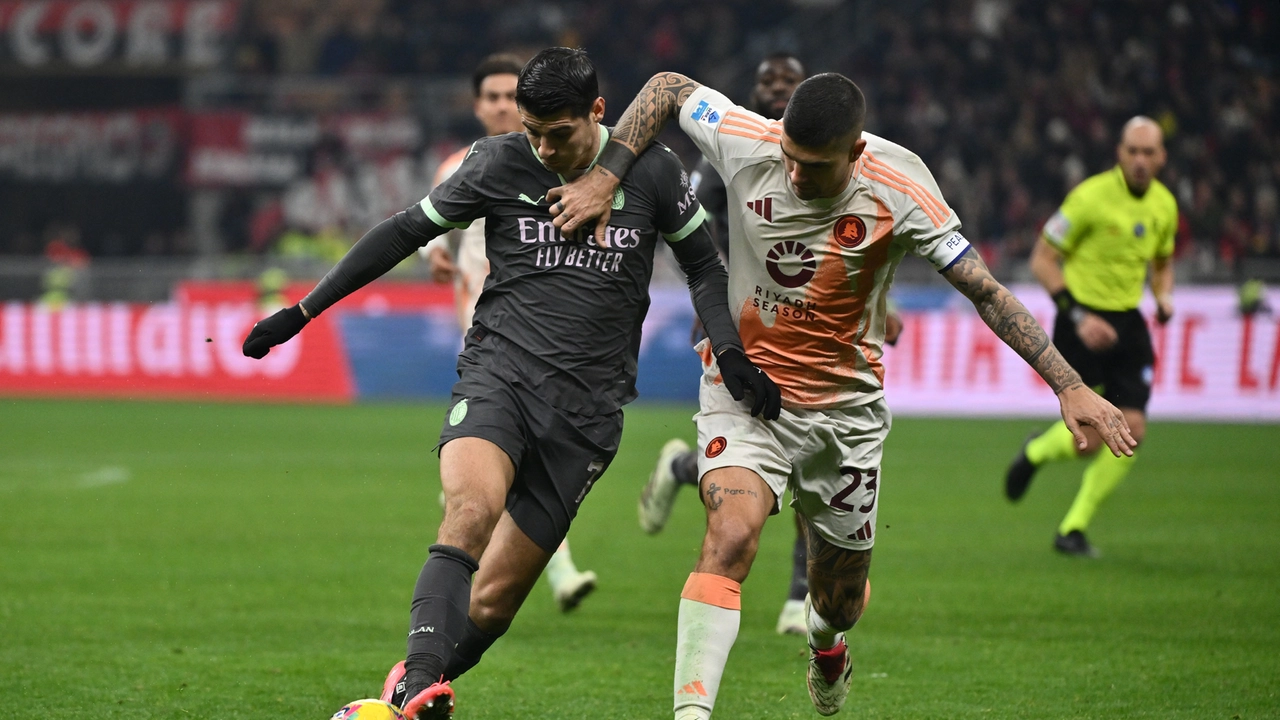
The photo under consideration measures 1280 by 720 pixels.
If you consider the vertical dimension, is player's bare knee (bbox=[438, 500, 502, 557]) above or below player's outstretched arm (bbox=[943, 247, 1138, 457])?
below

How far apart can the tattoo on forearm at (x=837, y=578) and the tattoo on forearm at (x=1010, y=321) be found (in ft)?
3.14

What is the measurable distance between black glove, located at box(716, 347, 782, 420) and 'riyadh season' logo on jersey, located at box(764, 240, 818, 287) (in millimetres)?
327

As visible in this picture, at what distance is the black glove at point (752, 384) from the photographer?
4652 mm

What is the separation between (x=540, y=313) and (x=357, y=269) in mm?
598

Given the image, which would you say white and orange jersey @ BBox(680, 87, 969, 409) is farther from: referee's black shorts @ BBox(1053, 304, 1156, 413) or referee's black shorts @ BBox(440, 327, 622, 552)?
referee's black shorts @ BBox(1053, 304, 1156, 413)

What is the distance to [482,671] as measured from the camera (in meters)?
6.06

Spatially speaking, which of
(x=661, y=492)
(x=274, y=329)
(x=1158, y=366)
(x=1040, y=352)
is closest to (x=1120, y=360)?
(x=661, y=492)

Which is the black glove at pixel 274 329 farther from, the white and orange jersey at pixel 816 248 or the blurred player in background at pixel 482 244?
the blurred player in background at pixel 482 244

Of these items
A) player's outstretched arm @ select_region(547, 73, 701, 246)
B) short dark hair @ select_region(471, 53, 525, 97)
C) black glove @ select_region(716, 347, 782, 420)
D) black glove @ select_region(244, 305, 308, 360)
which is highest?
short dark hair @ select_region(471, 53, 525, 97)

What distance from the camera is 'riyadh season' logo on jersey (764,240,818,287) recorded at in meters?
4.79

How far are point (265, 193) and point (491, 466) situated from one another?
87.2 ft

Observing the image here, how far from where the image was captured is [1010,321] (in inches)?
178

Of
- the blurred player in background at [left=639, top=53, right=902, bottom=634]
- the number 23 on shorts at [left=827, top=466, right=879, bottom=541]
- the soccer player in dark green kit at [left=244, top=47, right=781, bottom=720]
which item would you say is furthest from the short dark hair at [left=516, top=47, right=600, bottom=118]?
the blurred player in background at [left=639, top=53, right=902, bottom=634]

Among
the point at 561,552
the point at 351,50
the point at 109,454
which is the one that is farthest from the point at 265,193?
A: the point at 561,552
